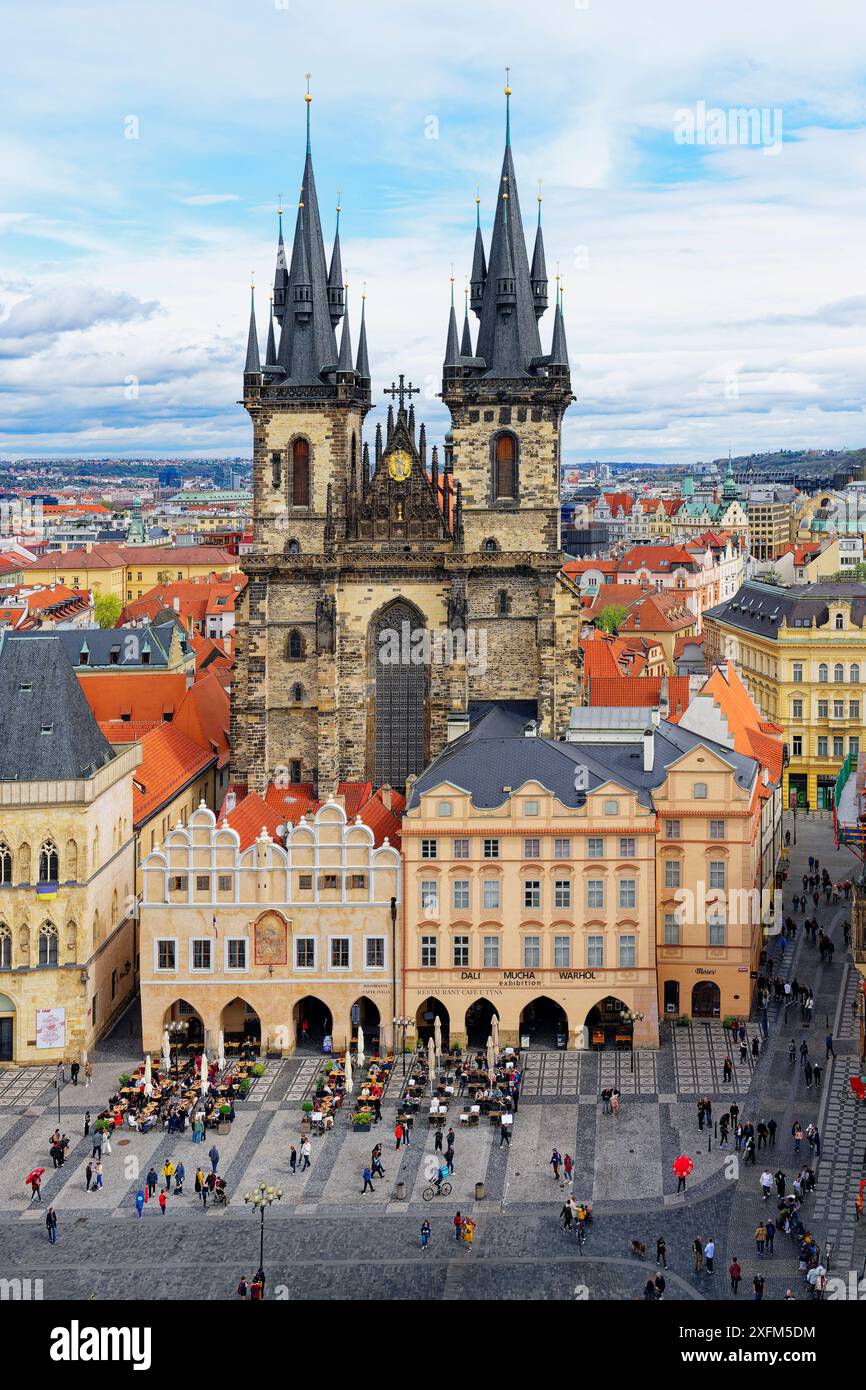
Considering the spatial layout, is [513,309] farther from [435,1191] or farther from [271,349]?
[435,1191]

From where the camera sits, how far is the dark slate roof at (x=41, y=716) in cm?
6538

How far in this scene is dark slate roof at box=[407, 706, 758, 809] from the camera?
65625 millimetres

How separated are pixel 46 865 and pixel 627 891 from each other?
82.3 feet

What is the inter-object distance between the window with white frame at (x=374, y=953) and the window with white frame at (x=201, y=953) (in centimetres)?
671

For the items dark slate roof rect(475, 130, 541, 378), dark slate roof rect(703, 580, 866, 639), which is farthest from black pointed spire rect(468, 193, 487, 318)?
dark slate roof rect(703, 580, 866, 639)

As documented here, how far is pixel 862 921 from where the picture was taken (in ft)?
185

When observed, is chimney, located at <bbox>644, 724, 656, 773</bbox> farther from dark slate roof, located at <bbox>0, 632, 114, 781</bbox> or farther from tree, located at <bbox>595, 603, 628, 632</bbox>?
tree, located at <bbox>595, 603, 628, 632</bbox>

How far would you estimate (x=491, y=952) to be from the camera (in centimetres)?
6488

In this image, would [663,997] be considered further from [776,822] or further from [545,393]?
[545,393]

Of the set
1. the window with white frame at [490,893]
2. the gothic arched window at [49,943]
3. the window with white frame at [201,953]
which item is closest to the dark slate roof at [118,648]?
the gothic arched window at [49,943]

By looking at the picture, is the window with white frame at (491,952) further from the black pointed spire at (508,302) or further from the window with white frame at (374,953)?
the black pointed spire at (508,302)

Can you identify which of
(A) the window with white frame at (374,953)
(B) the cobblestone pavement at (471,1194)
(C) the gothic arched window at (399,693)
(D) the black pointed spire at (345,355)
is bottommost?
(B) the cobblestone pavement at (471,1194)

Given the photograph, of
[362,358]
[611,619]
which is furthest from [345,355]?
[611,619]

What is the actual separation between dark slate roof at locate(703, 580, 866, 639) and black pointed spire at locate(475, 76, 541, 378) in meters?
34.1
